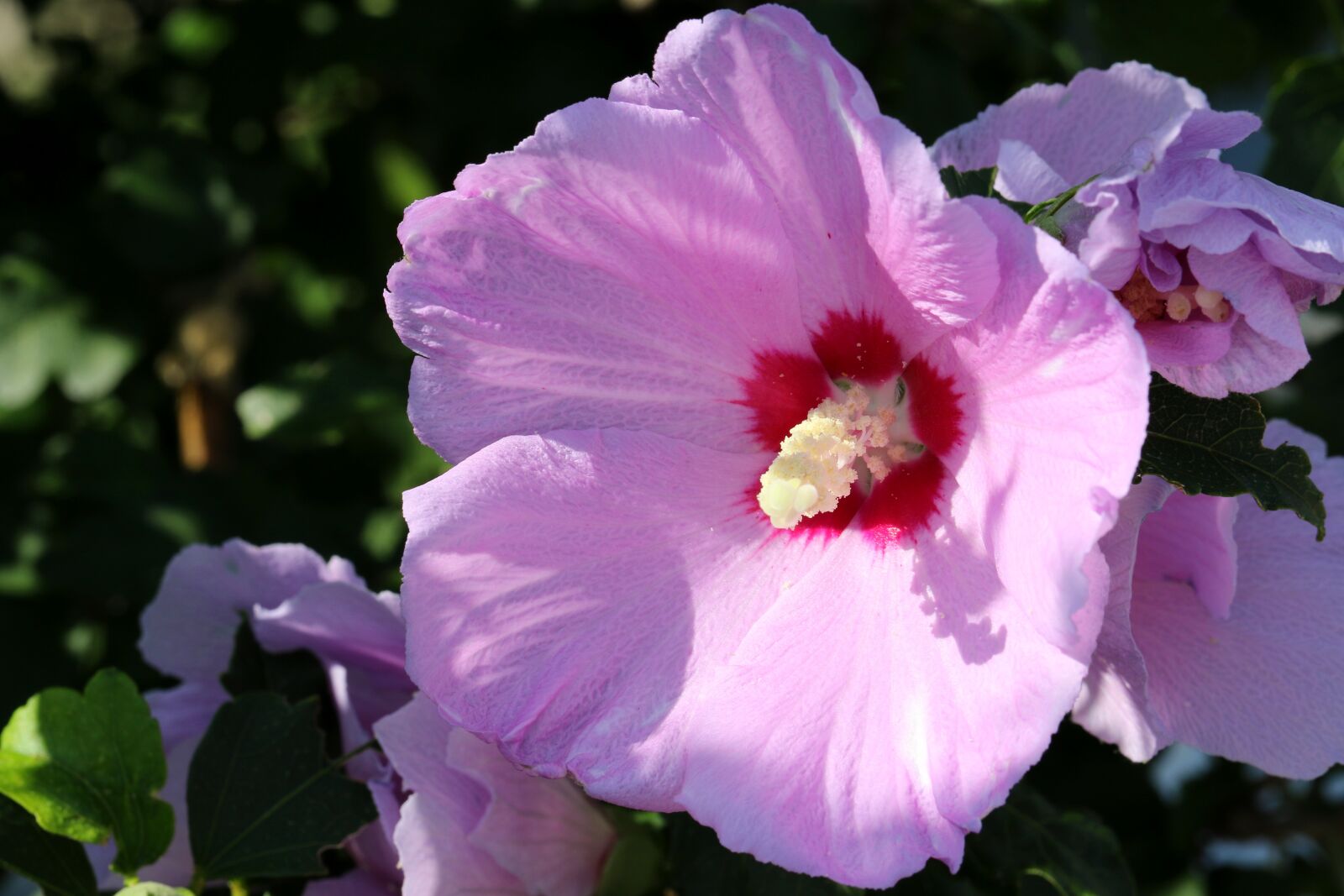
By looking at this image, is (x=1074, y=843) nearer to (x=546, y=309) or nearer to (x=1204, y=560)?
(x=1204, y=560)

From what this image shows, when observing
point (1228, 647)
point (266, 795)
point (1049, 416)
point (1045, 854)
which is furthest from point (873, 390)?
point (266, 795)

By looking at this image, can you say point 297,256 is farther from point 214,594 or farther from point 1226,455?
point 1226,455

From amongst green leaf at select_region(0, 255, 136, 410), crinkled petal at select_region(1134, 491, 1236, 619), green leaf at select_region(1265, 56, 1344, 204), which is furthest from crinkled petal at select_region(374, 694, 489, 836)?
green leaf at select_region(0, 255, 136, 410)

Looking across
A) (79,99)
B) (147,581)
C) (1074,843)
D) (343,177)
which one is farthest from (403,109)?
(1074,843)

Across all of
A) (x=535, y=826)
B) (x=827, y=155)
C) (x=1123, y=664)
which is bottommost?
(x=535, y=826)

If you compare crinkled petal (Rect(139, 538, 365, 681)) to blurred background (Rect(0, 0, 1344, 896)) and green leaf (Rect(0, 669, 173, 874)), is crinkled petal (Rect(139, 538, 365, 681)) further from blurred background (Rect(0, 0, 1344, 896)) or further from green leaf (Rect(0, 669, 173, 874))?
blurred background (Rect(0, 0, 1344, 896))

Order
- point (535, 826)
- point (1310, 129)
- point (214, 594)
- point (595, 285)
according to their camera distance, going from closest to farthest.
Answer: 1. point (595, 285)
2. point (535, 826)
3. point (214, 594)
4. point (1310, 129)
